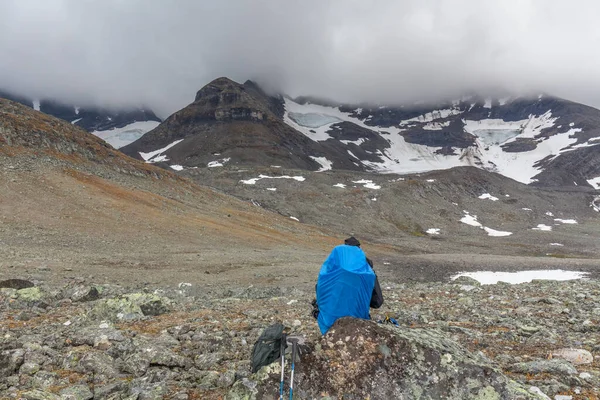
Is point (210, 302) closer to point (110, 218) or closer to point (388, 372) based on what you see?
point (388, 372)

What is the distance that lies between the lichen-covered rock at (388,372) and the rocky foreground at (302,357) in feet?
0.05

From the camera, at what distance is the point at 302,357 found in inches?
222

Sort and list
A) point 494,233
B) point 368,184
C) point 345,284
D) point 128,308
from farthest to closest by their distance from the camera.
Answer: point 368,184 → point 494,233 → point 128,308 → point 345,284

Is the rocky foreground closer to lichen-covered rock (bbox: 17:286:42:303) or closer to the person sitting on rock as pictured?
the person sitting on rock

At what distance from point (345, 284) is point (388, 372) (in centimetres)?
140

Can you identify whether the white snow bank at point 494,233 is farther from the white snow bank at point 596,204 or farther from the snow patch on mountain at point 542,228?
the white snow bank at point 596,204

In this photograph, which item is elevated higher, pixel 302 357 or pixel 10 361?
pixel 302 357

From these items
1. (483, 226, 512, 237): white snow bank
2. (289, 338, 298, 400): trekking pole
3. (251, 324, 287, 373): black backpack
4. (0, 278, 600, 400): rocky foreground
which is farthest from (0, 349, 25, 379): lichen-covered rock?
(483, 226, 512, 237): white snow bank

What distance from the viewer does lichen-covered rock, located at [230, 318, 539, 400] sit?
521 centimetres

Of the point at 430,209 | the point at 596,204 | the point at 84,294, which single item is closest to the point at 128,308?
the point at 84,294

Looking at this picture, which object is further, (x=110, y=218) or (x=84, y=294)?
(x=110, y=218)

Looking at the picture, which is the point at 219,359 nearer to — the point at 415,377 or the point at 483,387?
the point at 415,377

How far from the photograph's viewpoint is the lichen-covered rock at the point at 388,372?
5215 mm

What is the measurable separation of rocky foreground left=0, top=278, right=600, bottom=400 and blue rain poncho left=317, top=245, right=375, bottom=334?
321 mm
